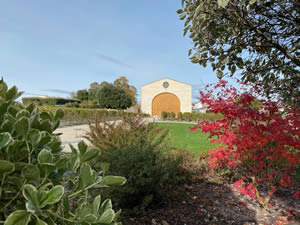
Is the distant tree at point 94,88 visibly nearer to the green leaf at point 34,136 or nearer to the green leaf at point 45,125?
the green leaf at point 45,125

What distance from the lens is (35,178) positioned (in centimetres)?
64

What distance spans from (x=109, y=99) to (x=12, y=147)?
38441 millimetres

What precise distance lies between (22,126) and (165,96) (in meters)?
37.1

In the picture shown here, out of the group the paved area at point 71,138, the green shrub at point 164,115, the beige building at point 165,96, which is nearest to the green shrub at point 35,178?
the paved area at point 71,138

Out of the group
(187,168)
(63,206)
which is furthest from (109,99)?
(63,206)

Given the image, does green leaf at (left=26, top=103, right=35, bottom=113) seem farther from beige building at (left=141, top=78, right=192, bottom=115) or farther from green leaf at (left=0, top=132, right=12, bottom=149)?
beige building at (left=141, top=78, right=192, bottom=115)

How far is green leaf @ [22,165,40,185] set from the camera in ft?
2.04

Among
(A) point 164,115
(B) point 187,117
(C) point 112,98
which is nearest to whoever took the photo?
(B) point 187,117

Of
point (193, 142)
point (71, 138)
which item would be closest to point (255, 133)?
point (193, 142)

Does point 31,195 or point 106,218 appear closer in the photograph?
point 31,195

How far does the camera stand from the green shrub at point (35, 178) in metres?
0.58

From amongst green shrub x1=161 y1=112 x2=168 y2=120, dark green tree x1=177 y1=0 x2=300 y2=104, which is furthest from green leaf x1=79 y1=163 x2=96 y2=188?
green shrub x1=161 y1=112 x2=168 y2=120

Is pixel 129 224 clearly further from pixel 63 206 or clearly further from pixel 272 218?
Answer: pixel 63 206

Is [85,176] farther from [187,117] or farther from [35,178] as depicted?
[187,117]
